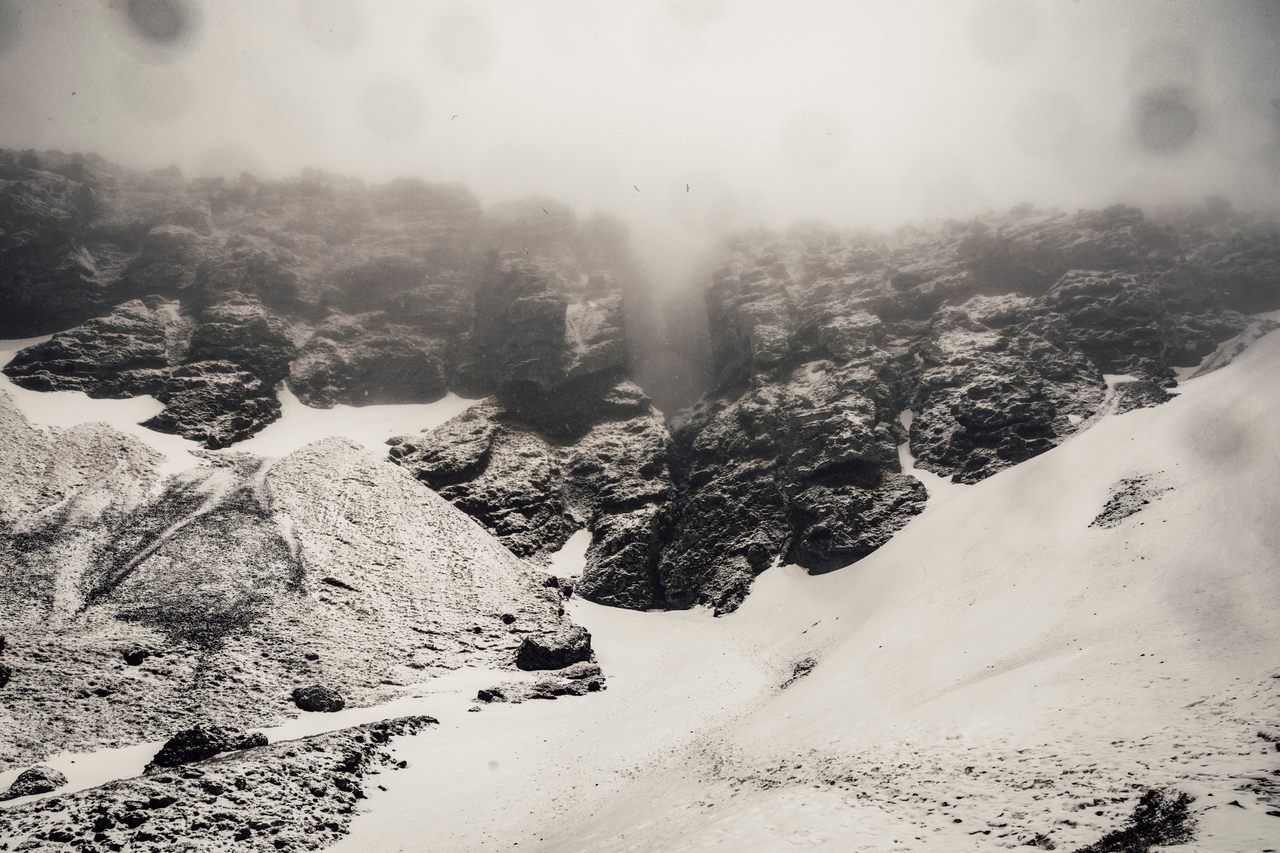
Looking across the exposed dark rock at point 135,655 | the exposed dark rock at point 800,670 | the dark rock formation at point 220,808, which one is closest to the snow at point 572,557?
the exposed dark rock at point 800,670

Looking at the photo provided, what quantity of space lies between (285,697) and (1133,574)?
42651 mm

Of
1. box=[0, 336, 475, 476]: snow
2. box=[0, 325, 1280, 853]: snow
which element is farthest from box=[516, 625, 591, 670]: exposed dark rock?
box=[0, 336, 475, 476]: snow

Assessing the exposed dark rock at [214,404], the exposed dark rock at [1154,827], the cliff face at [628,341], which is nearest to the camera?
the exposed dark rock at [1154,827]

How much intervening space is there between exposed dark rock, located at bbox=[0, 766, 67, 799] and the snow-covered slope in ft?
38.6

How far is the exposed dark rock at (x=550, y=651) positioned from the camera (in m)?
39.2

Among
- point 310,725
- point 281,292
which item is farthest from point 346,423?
point 310,725

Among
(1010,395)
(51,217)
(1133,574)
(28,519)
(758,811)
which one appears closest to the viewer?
(758,811)

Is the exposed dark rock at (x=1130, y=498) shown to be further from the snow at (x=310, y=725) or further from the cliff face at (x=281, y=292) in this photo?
the cliff face at (x=281, y=292)

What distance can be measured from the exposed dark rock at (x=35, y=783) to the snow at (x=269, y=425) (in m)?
38.8

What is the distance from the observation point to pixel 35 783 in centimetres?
1988

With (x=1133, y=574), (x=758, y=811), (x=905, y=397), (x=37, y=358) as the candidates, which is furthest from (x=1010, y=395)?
(x=37, y=358)

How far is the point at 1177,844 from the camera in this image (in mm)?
8609

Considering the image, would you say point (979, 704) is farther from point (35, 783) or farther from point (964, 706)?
point (35, 783)

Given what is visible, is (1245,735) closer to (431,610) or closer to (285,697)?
(285,697)
